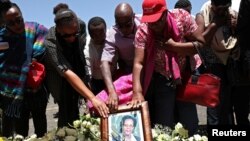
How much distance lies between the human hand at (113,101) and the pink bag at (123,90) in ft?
0.31

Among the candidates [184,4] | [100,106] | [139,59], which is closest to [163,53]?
[139,59]

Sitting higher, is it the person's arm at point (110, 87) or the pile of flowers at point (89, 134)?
the person's arm at point (110, 87)

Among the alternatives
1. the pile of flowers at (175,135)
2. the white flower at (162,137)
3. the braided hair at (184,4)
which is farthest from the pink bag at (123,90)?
the braided hair at (184,4)

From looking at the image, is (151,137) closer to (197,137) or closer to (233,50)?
(197,137)

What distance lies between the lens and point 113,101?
3809 millimetres

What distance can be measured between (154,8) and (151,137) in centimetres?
104

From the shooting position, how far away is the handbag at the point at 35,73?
4.48m

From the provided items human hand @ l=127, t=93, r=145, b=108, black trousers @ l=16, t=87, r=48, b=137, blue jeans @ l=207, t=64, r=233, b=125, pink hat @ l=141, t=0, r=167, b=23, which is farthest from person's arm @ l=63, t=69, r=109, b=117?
blue jeans @ l=207, t=64, r=233, b=125

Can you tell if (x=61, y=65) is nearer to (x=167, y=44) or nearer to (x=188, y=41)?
(x=167, y=44)

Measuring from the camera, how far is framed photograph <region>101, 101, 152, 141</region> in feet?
11.6

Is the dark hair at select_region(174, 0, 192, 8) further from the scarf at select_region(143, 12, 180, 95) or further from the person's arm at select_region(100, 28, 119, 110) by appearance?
the scarf at select_region(143, 12, 180, 95)

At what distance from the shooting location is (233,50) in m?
4.77

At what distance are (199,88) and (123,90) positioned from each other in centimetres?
67

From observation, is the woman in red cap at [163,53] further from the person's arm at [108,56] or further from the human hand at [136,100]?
the person's arm at [108,56]
